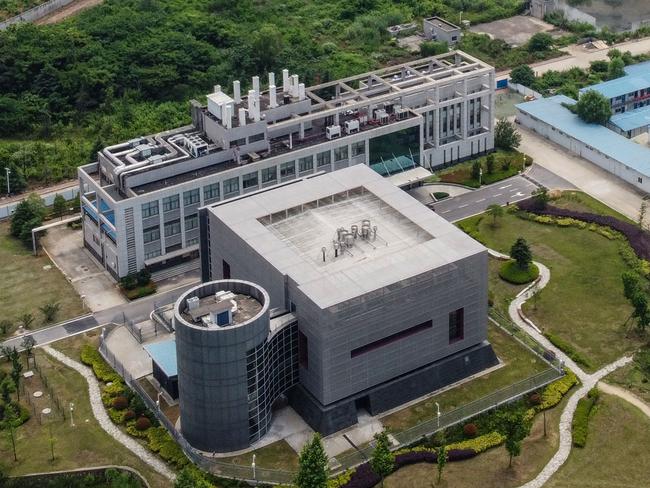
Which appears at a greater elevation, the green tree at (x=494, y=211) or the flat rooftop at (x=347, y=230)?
the flat rooftop at (x=347, y=230)

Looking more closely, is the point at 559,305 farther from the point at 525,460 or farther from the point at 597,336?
the point at 525,460

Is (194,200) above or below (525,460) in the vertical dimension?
above

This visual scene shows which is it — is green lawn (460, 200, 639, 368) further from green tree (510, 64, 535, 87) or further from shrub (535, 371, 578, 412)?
green tree (510, 64, 535, 87)

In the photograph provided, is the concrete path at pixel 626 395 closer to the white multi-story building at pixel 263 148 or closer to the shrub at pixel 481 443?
the shrub at pixel 481 443

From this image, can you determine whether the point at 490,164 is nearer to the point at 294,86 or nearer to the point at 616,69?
the point at 294,86

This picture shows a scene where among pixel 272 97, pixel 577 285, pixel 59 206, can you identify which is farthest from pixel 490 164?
pixel 59 206

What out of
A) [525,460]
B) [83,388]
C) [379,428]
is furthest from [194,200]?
[525,460]

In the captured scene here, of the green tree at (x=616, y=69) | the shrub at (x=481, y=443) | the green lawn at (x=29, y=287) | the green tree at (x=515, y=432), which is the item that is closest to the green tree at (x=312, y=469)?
the shrub at (x=481, y=443)
